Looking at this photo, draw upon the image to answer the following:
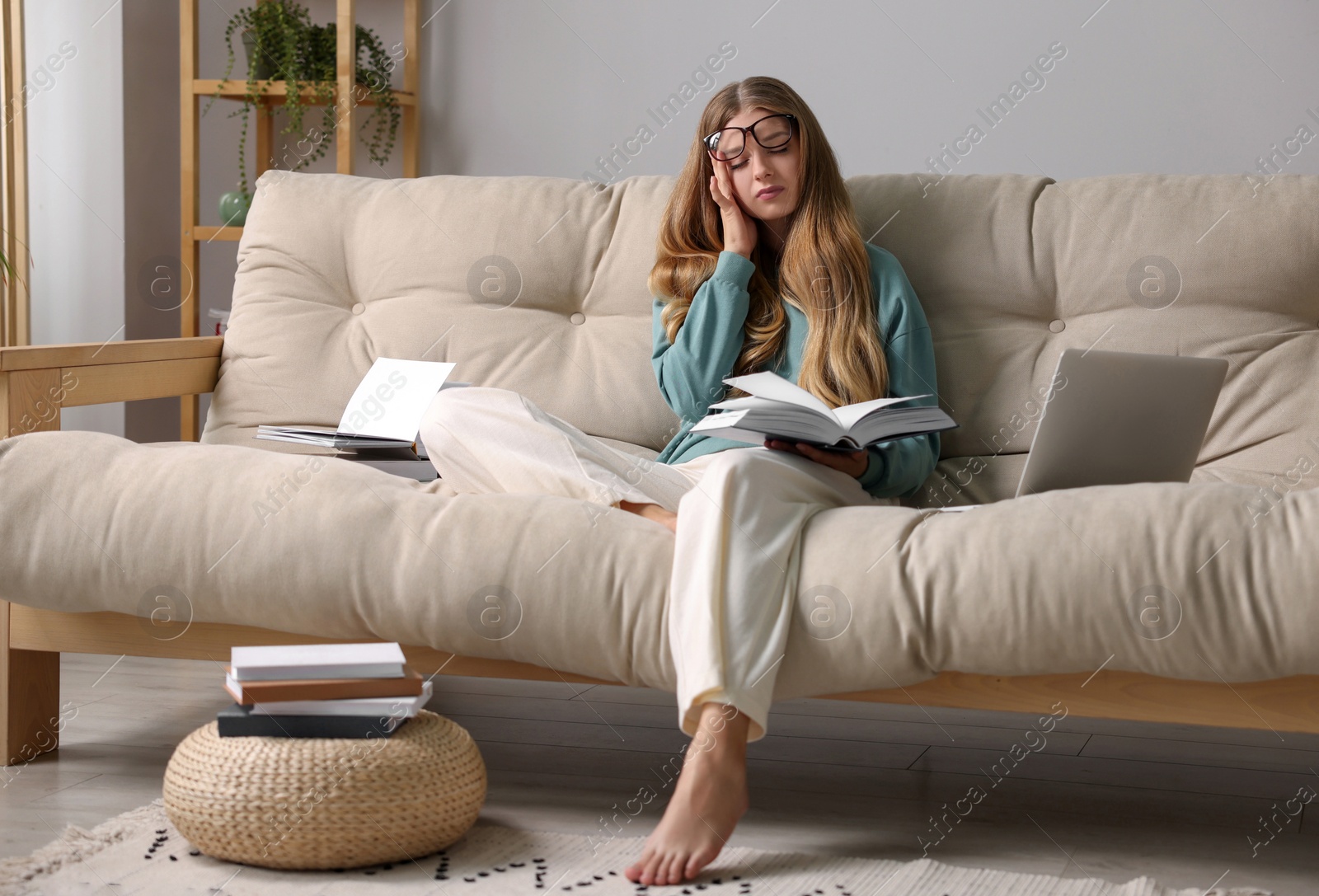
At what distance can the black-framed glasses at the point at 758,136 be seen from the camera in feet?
6.12

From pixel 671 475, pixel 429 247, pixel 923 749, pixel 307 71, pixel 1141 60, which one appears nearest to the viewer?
pixel 671 475

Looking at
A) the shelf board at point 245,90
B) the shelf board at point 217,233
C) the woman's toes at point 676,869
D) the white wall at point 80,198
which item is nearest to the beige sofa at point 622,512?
the woman's toes at point 676,869

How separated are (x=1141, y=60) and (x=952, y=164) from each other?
1.44ft

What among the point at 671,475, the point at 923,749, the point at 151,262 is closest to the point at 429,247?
the point at 671,475

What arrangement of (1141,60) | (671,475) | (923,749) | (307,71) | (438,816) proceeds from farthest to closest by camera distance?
1. (307,71)
2. (1141,60)
3. (923,749)
4. (671,475)
5. (438,816)

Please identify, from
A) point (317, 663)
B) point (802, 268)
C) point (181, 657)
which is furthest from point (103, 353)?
point (802, 268)

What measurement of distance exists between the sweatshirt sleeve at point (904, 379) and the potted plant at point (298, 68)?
1737 millimetres

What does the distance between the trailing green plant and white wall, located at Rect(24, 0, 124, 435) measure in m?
0.29

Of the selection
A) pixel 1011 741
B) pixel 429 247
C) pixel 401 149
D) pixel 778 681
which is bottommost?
pixel 1011 741

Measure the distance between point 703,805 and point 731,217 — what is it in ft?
3.11

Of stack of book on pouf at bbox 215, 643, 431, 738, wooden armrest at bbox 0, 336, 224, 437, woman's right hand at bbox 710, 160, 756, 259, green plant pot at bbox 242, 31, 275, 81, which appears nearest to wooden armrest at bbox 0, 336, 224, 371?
wooden armrest at bbox 0, 336, 224, 437

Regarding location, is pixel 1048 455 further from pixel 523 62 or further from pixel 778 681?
pixel 523 62

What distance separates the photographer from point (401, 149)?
3268mm

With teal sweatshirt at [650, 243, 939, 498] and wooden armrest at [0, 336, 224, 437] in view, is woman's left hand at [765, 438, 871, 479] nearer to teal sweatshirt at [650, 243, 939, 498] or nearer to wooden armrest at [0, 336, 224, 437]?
teal sweatshirt at [650, 243, 939, 498]
